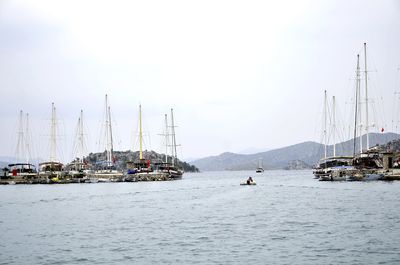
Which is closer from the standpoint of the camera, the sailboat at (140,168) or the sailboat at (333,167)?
the sailboat at (333,167)

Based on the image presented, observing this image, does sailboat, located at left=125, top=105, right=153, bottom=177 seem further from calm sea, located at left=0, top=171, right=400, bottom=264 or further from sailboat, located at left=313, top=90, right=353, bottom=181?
calm sea, located at left=0, top=171, right=400, bottom=264

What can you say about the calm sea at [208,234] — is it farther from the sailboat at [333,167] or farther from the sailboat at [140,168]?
the sailboat at [140,168]

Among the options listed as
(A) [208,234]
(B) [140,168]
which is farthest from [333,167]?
(A) [208,234]

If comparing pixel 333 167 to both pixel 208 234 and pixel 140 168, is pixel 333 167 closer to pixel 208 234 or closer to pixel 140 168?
pixel 140 168

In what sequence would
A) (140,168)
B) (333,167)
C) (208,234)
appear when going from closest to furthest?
1. (208,234)
2. (333,167)
3. (140,168)

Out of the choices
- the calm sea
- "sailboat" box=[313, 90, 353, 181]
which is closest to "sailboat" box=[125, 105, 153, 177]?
"sailboat" box=[313, 90, 353, 181]

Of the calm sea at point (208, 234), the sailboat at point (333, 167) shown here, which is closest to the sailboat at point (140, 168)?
the sailboat at point (333, 167)

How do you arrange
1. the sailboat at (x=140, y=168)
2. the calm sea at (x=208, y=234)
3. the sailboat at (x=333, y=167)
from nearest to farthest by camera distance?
1. the calm sea at (x=208, y=234)
2. the sailboat at (x=333, y=167)
3. the sailboat at (x=140, y=168)

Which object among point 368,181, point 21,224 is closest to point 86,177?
point 368,181

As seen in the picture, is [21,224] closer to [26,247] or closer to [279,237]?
[26,247]

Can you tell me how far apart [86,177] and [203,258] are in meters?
129

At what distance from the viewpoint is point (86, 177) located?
514ft

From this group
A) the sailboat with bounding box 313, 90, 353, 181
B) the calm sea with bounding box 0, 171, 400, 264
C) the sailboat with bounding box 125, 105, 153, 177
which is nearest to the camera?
the calm sea with bounding box 0, 171, 400, 264

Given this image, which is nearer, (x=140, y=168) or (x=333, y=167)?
(x=333, y=167)
